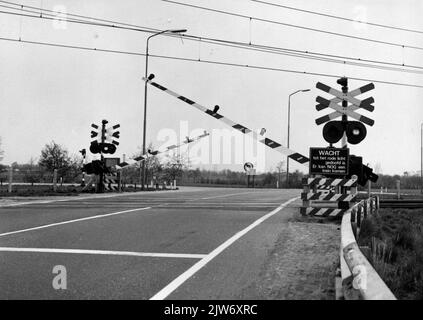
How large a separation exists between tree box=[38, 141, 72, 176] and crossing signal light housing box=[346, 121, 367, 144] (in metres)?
34.4

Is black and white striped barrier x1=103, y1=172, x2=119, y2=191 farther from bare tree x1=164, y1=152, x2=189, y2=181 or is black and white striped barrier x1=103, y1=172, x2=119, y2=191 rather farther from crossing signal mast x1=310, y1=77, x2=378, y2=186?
bare tree x1=164, y1=152, x2=189, y2=181

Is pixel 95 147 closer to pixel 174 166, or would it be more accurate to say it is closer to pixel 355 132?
pixel 355 132

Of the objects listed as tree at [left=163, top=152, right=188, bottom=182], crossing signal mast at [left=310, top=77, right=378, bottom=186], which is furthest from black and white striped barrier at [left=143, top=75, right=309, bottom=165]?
tree at [left=163, top=152, right=188, bottom=182]

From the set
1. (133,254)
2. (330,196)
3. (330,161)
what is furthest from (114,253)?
(330,161)

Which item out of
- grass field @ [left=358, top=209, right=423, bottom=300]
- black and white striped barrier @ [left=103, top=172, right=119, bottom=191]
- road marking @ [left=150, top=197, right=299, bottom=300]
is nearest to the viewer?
road marking @ [left=150, top=197, right=299, bottom=300]

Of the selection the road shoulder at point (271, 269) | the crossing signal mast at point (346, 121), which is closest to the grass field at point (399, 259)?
the road shoulder at point (271, 269)

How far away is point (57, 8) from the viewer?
16375 millimetres

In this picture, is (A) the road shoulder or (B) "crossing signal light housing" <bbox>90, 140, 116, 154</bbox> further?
(B) "crossing signal light housing" <bbox>90, 140, 116, 154</bbox>

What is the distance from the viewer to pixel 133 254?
21.2 ft

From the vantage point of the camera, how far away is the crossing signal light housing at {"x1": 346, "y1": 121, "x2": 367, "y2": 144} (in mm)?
10969

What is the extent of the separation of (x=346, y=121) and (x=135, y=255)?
6.92 metres

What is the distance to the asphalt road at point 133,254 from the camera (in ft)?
15.4

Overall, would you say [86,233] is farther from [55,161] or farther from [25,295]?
[55,161]
